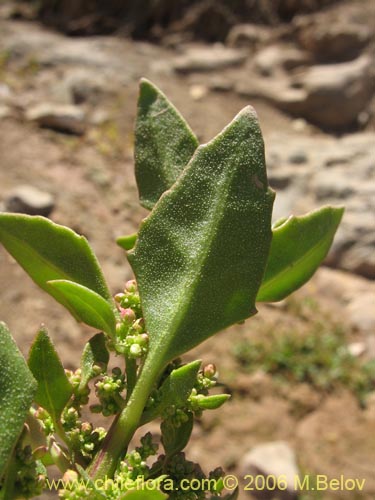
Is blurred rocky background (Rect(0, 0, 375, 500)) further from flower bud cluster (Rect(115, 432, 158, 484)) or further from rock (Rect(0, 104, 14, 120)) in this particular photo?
flower bud cluster (Rect(115, 432, 158, 484))

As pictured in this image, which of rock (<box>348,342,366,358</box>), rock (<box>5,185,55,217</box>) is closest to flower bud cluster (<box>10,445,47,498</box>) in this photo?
rock (<box>5,185,55,217</box>)

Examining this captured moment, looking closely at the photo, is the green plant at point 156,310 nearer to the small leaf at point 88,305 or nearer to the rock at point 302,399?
the small leaf at point 88,305

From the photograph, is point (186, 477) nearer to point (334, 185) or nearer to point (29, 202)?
point (29, 202)

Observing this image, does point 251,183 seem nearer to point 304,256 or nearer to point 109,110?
point 304,256

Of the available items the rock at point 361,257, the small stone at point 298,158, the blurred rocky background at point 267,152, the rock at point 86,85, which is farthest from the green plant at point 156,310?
the rock at point 86,85

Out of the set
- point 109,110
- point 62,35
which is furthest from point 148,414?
point 62,35
